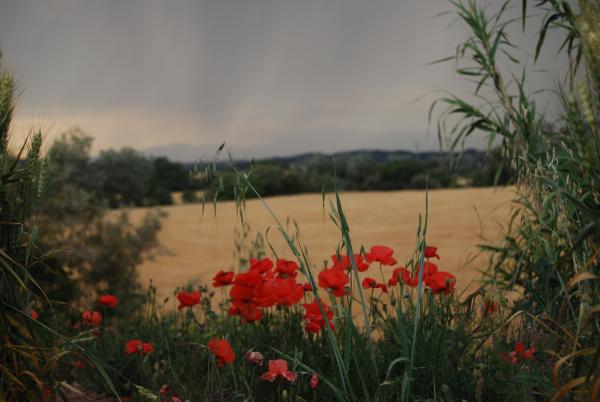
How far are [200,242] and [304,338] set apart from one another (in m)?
13.8

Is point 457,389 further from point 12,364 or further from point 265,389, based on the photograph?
point 12,364

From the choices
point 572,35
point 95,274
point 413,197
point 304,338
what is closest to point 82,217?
point 95,274

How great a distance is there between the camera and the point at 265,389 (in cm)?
269

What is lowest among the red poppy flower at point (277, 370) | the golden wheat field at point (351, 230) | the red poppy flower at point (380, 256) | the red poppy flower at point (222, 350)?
the golden wheat field at point (351, 230)

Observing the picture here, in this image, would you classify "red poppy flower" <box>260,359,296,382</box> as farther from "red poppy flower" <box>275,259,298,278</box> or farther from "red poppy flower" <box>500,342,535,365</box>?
"red poppy flower" <box>500,342,535,365</box>

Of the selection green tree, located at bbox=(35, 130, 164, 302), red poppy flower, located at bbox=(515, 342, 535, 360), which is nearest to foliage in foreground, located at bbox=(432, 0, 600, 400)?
red poppy flower, located at bbox=(515, 342, 535, 360)

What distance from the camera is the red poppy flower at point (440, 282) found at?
2719 mm

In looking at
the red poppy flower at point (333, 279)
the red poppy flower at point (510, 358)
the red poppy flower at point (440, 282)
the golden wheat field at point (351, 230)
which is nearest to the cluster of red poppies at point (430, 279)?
the red poppy flower at point (440, 282)

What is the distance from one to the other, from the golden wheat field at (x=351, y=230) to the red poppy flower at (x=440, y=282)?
251 inches

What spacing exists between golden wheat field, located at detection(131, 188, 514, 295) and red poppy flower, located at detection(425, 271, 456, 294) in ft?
20.9

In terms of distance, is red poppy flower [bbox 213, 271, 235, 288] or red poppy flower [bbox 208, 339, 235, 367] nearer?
Answer: red poppy flower [bbox 208, 339, 235, 367]

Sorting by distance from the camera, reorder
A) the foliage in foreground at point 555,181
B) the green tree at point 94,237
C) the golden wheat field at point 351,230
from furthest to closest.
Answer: the golden wheat field at point 351,230 → the green tree at point 94,237 → the foliage in foreground at point 555,181

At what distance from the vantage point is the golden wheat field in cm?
1191

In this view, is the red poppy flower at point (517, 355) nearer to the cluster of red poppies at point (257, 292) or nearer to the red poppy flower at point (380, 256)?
the red poppy flower at point (380, 256)
